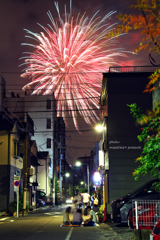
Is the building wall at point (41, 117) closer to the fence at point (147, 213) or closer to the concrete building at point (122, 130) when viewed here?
the concrete building at point (122, 130)

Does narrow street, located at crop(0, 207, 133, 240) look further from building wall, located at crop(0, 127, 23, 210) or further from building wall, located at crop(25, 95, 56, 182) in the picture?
building wall, located at crop(25, 95, 56, 182)

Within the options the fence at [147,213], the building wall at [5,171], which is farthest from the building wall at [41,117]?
the fence at [147,213]

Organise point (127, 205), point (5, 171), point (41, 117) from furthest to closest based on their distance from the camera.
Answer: point (41, 117) < point (5, 171) < point (127, 205)

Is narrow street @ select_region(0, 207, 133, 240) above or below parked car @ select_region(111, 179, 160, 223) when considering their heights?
below

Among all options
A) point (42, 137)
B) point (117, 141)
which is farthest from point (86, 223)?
point (42, 137)

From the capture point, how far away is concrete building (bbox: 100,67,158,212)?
25.2 meters

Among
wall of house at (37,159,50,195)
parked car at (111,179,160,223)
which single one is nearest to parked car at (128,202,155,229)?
parked car at (111,179,160,223)

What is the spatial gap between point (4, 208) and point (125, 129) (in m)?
13.2

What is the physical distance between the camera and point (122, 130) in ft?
86.0

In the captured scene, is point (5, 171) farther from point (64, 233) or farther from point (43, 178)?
point (43, 178)

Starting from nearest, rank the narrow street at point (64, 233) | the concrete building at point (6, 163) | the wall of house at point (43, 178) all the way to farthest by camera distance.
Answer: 1. the narrow street at point (64, 233)
2. the concrete building at point (6, 163)
3. the wall of house at point (43, 178)

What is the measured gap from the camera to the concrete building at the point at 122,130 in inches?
992

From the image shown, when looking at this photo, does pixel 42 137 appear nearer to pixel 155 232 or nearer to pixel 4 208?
pixel 4 208

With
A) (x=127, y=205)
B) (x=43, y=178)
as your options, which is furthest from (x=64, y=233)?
(x=43, y=178)
